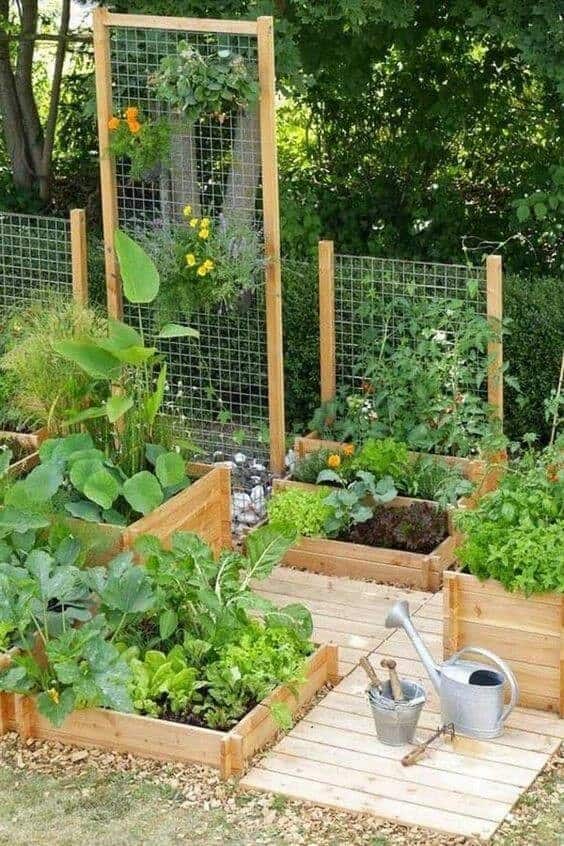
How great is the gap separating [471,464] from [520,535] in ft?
5.12

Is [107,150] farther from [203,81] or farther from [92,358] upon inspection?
[92,358]

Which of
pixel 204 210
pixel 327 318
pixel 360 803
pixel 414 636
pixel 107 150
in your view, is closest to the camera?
pixel 360 803

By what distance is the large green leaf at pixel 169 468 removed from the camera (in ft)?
21.1

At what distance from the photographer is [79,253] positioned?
7.81 m

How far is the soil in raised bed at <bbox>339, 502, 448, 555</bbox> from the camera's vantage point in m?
6.89

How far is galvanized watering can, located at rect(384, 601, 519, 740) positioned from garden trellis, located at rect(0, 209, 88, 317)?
3057mm

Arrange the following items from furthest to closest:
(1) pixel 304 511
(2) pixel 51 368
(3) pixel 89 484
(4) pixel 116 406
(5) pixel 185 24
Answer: (5) pixel 185 24 < (1) pixel 304 511 < (2) pixel 51 368 < (4) pixel 116 406 < (3) pixel 89 484

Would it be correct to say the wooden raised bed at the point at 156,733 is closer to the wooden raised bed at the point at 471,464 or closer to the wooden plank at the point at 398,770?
the wooden plank at the point at 398,770

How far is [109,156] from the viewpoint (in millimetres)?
7457

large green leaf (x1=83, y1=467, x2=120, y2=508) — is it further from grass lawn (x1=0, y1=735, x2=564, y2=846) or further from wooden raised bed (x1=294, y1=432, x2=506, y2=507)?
wooden raised bed (x1=294, y1=432, x2=506, y2=507)

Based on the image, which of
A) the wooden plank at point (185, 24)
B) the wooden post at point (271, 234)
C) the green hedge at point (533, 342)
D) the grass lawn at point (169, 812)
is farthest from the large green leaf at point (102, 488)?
the green hedge at point (533, 342)

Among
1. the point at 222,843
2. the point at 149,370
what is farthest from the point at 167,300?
the point at 222,843

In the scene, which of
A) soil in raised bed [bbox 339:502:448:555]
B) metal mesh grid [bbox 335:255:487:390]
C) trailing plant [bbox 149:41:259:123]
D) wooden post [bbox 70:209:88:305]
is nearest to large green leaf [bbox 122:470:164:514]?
soil in raised bed [bbox 339:502:448:555]

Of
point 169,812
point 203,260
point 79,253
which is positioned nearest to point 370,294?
point 203,260
